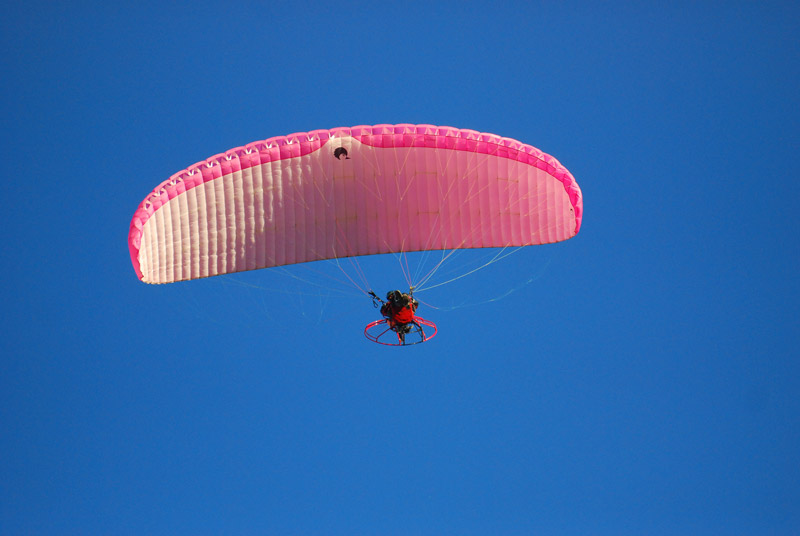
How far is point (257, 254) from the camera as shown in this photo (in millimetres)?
18438

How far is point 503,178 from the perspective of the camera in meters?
18.0

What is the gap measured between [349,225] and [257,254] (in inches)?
71.4

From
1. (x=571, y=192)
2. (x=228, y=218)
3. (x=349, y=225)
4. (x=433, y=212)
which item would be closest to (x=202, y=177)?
(x=228, y=218)

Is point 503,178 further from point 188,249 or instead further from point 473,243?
point 188,249

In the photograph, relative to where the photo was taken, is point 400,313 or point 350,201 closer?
point 400,313

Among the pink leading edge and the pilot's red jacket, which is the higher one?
the pink leading edge

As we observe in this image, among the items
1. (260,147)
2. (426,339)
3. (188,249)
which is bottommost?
(426,339)

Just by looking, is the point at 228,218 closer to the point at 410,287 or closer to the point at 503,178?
the point at 410,287

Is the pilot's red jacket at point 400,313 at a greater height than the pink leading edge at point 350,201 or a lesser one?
lesser

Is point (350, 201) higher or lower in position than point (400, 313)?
higher

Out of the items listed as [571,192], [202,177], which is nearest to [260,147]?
[202,177]

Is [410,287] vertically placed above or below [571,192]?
below

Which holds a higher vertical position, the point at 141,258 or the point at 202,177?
the point at 202,177

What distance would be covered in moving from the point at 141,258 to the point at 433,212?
5.40 metres
